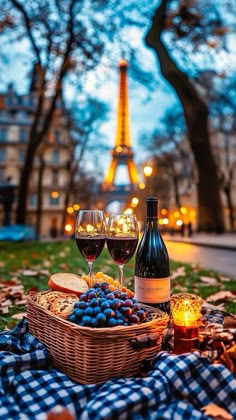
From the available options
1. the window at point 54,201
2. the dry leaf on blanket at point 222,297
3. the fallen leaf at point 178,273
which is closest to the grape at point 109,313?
the dry leaf on blanket at point 222,297

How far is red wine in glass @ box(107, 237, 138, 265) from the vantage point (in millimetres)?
1576

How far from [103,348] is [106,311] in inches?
4.7

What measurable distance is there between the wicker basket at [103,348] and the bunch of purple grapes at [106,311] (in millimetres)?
53

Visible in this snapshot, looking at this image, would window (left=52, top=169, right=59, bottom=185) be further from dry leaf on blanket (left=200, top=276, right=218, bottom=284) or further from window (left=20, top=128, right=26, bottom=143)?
dry leaf on blanket (left=200, top=276, right=218, bottom=284)

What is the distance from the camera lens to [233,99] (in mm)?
20875

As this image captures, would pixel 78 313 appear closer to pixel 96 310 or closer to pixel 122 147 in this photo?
pixel 96 310

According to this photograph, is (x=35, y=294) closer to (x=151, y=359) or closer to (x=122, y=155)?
(x=151, y=359)

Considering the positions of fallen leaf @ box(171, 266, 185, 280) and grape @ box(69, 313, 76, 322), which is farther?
fallen leaf @ box(171, 266, 185, 280)

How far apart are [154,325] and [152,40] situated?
11016mm

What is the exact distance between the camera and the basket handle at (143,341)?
1.20 m

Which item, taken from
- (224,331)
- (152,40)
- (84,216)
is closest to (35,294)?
(84,216)

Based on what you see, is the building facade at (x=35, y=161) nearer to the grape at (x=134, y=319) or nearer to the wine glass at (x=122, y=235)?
the wine glass at (x=122, y=235)

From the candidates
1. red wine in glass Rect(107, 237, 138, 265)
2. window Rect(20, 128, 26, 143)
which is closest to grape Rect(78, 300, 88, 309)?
red wine in glass Rect(107, 237, 138, 265)

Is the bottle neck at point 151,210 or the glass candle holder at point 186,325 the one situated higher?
the bottle neck at point 151,210
